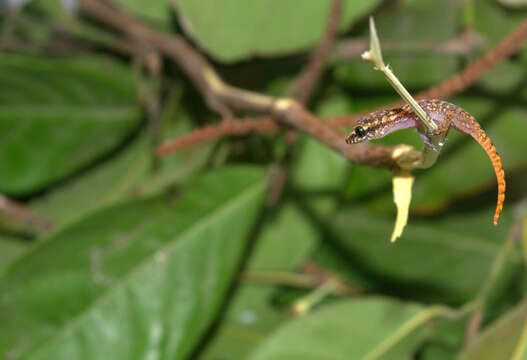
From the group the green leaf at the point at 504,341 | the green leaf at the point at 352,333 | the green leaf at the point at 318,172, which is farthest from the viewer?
the green leaf at the point at 318,172

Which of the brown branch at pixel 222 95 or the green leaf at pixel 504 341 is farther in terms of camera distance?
the green leaf at pixel 504 341

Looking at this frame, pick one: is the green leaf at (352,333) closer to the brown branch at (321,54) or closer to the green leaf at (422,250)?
the green leaf at (422,250)

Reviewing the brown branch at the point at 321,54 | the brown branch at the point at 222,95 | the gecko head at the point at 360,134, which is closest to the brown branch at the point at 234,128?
the brown branch at the point at 222,95

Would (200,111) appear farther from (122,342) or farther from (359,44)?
(122,342)

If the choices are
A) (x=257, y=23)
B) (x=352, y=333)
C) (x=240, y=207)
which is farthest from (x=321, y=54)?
(x=352, y=333)

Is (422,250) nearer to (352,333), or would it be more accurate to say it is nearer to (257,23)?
(352,333)

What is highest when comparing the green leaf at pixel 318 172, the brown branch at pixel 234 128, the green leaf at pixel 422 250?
the brown branch at pixel 234 128

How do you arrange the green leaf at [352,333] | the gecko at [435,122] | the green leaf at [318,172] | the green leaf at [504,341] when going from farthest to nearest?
the green leaf at [318,172] < the green leaf at [352,333] < the green leaf at [504,341] < the gecko at [435,122]

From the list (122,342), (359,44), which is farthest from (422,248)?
(122,342)
